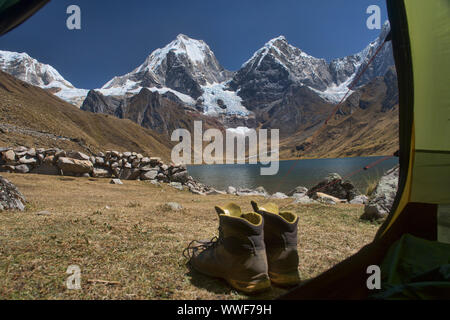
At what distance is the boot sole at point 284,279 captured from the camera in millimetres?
2260

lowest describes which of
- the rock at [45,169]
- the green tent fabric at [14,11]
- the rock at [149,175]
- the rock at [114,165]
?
the rock at [149,175]

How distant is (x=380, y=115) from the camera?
125125 millimetres

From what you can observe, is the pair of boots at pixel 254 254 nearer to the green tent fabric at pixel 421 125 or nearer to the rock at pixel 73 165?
the green tent fabric at pixel 421 125

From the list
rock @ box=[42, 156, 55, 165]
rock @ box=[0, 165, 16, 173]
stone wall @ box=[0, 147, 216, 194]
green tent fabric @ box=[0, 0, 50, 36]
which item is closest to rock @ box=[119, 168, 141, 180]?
stone wall @ box=[0, 147, 216, 194]

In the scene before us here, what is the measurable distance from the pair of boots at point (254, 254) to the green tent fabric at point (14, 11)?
314cm

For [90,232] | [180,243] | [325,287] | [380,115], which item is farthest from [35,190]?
[380,115]

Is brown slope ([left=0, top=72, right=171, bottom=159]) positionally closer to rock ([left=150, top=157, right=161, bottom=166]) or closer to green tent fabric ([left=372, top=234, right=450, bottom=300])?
rock ([left=150, top=157, right=161, bottom=166])

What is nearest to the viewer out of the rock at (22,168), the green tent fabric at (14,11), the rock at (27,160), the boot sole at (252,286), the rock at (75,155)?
the boot sole at (252,286)

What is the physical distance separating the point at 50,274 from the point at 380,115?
501 ft

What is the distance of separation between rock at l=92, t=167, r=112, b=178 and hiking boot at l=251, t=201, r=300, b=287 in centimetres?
1356

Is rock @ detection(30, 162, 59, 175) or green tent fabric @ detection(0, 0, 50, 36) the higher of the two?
green tent fabric @ detection(0, 0, 50, 36)

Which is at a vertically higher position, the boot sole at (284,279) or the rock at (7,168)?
the rock at (7,168)

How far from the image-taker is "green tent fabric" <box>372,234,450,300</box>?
1.78 metres

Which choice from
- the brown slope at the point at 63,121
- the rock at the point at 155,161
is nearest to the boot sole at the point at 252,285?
the rock at the point at 155,161
